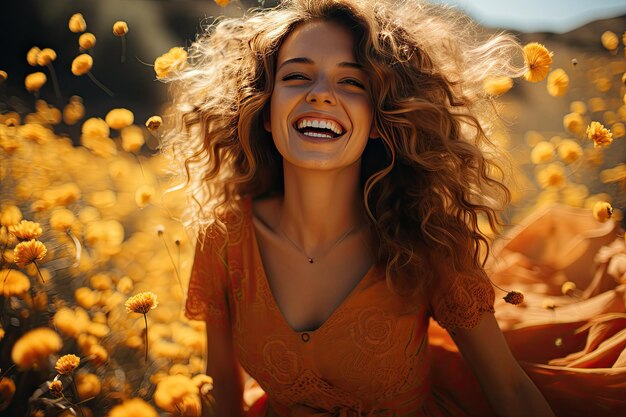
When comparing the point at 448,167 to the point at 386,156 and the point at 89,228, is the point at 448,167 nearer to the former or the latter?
the point at 386,156

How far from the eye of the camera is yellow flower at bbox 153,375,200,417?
1.68 meters

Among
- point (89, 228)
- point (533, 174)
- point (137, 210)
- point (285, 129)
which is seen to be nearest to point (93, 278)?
point (89, 228)

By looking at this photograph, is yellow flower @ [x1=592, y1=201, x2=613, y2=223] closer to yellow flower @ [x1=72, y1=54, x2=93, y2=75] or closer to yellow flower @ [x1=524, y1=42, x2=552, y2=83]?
yellow flower @ [x1=524, y1=42, x2=552, y2=83]

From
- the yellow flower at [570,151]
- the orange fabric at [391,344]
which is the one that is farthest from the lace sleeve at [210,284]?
the yellow flower at [570,151]

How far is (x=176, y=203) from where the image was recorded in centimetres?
255

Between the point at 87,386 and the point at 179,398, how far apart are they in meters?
0.32

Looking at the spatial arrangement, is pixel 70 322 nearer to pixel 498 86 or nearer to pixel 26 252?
pixel 26 252

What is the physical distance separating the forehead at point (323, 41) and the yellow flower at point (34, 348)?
1.06 metres

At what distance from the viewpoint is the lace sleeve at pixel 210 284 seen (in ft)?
5.61

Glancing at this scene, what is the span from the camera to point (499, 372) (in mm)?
1505

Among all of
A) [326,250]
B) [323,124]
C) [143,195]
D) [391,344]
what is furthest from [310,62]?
[143,195]

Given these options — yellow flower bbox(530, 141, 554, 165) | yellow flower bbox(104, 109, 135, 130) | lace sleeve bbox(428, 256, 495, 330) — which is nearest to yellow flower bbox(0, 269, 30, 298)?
yellow flower bbox(104, 109, 135, 130)

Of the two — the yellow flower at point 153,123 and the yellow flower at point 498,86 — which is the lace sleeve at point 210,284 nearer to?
the yellow flower at point 153,123

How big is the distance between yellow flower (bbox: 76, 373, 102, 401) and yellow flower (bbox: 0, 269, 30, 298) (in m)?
0.33
